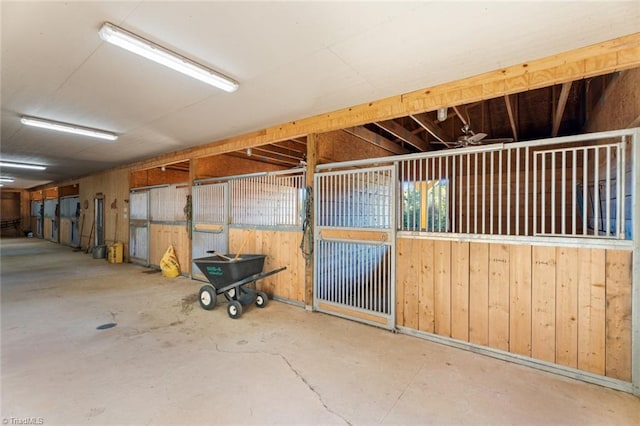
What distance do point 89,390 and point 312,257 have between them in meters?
2.39

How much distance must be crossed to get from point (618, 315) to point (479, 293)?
89cm

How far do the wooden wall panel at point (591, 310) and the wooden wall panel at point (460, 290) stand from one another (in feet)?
2.57

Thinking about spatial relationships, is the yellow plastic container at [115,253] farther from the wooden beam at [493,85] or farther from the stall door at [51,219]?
the stall door at [51,219]

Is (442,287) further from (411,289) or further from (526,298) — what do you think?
(526,298)

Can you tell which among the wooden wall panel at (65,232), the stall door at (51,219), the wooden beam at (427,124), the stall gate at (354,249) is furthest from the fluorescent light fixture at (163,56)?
the stall door at (51,219)

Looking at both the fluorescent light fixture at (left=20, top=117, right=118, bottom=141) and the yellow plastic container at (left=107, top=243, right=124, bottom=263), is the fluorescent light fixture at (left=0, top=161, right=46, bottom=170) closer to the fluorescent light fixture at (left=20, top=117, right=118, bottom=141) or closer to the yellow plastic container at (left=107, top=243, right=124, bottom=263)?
the yellow plastic container at (left=107, top=243, right=124, bottom=263)

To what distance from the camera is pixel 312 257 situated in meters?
3.70

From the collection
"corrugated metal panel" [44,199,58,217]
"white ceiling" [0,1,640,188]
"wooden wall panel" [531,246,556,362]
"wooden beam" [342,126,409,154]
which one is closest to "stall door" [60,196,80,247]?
"corrugated metal panel" [44,199,58,217]

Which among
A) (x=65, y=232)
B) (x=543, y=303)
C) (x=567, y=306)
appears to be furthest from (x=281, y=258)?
(x=65, y=232)

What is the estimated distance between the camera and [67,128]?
425 cm

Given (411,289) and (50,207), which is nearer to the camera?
(411,289)

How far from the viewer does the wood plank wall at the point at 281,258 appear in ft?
12.7

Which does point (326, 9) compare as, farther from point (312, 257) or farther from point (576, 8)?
point (312, 257)

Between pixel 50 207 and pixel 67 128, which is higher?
pixel 67 128
